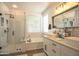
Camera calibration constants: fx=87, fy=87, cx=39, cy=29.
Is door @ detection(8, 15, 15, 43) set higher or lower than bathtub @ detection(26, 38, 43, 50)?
higher

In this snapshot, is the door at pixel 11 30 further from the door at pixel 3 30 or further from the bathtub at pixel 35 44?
the bathtub at pixel 35 44

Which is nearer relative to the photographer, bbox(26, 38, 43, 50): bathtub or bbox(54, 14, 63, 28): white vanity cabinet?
bbox(54, 14, 63, 28): white vanity cabinet

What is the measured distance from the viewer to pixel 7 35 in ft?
8.96

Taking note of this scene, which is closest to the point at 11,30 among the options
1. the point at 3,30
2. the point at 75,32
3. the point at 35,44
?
the point at 3,30

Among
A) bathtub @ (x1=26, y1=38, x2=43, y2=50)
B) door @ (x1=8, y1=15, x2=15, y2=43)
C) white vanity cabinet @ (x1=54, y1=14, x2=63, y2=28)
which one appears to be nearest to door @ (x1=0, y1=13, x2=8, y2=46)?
door @ (x1=8, y1=15, x2=15, y2=43)

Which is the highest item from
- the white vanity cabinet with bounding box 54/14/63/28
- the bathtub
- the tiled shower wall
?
the white vanity cabinet with bounding box 54/14/63/28

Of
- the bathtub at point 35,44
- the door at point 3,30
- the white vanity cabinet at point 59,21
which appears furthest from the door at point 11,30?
the white vanity cabinet at point 59,21

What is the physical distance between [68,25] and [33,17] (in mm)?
1264

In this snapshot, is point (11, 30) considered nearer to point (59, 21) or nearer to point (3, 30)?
point (3, 30)

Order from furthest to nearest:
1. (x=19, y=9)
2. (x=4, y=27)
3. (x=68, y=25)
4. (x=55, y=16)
Answer: (x=19, y=9), (x=55, y=16), (x=4, y=27), (x=68, y=25)

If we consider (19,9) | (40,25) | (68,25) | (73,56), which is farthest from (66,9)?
(19,9)

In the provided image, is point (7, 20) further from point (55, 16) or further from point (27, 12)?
point (55, 16)

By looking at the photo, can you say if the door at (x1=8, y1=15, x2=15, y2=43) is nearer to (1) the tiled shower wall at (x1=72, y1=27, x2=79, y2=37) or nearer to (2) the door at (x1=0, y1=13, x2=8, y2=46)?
(2) the door at (x1=0, y1=13, x2=8, y2=46)

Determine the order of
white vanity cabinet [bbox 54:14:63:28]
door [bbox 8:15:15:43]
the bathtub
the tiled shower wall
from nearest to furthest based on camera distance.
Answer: the tiled shower wall < white vanity cabinet [bbox 54:14:63:28] < door [bbox 8:15:15:43] < the bathtub
